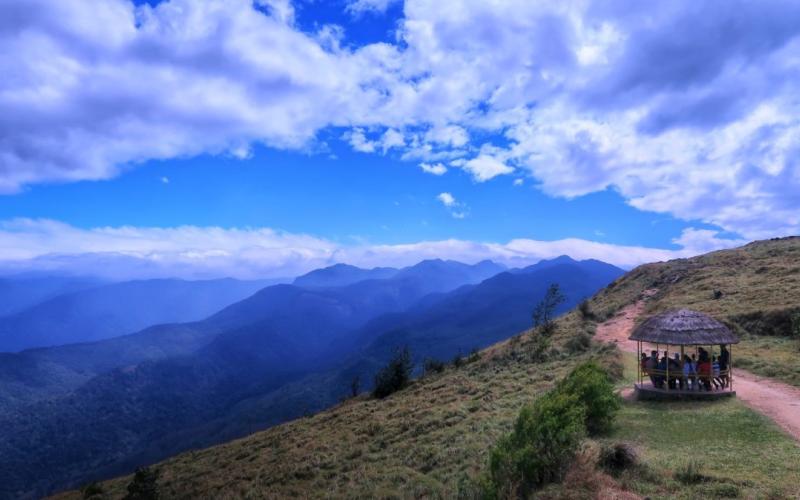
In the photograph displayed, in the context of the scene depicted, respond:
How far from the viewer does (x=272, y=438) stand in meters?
33.9

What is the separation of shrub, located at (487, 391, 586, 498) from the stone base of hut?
9.37 m

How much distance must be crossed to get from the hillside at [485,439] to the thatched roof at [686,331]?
299 centimetres

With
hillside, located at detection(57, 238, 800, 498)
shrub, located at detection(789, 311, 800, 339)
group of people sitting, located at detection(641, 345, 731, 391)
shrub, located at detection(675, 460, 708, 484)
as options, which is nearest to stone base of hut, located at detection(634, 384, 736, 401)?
group of people sitting, located at detection(641, 345, 731, 391)

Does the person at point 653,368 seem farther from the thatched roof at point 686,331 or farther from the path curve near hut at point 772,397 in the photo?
the path curve near hut at point 772,397

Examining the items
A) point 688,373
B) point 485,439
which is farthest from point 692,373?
point 485,439

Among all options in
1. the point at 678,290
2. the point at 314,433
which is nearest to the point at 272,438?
the point at 314,433

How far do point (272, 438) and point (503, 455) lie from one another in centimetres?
2630

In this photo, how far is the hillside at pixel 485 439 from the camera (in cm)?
1202

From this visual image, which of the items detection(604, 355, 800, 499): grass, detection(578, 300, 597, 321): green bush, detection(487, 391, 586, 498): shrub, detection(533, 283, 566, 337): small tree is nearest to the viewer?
detection(604, 355, 800, 499): grass

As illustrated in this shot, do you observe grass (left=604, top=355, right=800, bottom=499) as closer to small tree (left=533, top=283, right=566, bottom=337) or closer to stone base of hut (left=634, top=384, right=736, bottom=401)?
stone base of hut (left=634, top=384, right=736, bottom=401)

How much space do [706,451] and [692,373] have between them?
783 centimetres

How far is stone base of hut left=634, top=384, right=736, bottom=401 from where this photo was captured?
19.3 metres

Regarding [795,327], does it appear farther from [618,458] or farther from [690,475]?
[618,458]

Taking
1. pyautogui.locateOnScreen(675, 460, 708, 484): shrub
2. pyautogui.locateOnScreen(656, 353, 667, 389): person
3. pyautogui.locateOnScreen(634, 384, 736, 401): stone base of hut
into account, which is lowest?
pyautogui.locateOnScreen(675, 460, 708, 484): shrub
